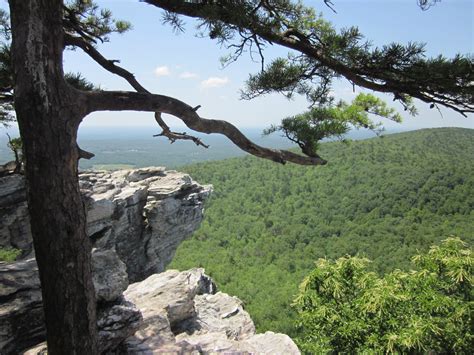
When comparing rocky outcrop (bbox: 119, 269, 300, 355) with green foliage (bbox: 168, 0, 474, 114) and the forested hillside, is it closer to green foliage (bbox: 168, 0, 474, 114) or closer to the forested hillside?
green foliage (bbox: 168, 0, 474, 114)

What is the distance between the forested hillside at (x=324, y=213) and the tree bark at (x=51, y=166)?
28.7 metres

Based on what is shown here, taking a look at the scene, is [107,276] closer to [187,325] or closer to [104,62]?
[104,62]

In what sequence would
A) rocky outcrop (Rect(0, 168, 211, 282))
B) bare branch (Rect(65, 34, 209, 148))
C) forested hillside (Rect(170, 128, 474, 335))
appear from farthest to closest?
1. forested hillside (Rect(170, 128, 474, 335))
2. rocky outcrop (Rect(0, 168, 211, 282))
3. bare branch (Rect(65, 34, 209, 148))

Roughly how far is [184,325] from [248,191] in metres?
51.0

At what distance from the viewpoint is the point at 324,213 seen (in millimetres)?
50156

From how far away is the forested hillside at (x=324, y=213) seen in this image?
34.2 metres

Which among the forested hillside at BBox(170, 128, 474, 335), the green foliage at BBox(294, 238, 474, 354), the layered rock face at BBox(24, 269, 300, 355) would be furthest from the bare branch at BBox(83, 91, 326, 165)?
the forested hillside at BBox(170, 128, 474, 335)

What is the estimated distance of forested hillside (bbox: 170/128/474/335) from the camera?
34.2 m

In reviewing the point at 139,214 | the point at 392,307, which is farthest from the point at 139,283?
the point at 139,214

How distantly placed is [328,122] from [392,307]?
326cm

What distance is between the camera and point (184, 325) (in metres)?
5.73

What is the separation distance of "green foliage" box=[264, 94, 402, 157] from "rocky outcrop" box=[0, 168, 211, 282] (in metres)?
7.46

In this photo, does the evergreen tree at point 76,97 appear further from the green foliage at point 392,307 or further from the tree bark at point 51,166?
the green foliage at point 392,307

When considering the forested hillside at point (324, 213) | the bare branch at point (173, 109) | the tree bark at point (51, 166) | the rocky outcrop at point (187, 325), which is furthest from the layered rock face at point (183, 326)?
the forested hillside at point (324, 213)
